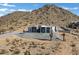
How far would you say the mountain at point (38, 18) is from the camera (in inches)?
252

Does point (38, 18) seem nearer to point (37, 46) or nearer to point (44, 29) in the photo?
point (44, 29)

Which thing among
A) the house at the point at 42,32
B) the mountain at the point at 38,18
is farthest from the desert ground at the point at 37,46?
the mountain at the point at 38,18

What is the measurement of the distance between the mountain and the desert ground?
0.65ft

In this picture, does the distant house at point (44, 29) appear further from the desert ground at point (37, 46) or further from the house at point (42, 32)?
the desert ground at point (37, 46)

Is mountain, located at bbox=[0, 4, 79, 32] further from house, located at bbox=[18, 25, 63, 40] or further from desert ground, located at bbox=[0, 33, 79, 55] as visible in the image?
desert ground, located at bbox=[0, 33, 79, 55]

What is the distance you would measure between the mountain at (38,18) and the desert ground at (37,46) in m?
0.20

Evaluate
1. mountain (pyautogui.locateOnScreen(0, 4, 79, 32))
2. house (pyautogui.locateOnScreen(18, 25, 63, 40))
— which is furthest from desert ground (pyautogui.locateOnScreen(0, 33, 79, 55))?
mountain (pyautogui.locateOnScreen(0, 4, 79, 32))

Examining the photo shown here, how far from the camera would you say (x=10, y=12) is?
21.0 ft

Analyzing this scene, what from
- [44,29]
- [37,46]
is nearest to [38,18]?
[44,29]

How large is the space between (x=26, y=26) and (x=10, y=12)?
1.20ft

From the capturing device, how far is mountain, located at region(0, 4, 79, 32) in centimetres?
641

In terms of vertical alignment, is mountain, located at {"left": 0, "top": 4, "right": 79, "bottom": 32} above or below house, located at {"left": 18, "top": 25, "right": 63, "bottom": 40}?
above

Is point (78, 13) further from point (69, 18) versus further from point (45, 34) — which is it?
point (45, 34)

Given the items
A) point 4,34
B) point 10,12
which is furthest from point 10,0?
point 4,34
